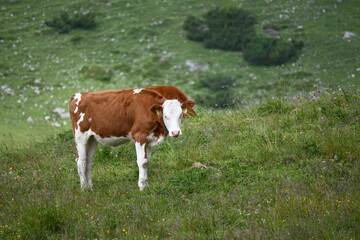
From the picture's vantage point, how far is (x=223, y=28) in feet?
108

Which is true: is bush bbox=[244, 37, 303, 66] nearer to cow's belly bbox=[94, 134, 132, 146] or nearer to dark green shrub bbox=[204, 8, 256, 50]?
dark green shrub bbox=[204, 8, 256, 50]

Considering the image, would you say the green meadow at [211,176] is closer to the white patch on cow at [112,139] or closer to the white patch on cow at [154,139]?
the white patch on cow at [154,139]

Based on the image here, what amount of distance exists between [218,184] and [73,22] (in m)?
27.3

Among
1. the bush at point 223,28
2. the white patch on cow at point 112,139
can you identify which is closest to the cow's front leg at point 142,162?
the white patch on cow at point 112,139

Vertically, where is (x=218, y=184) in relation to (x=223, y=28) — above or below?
above

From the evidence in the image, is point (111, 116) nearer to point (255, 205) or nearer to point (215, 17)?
point (255, 205)

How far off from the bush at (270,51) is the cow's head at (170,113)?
19581 mm

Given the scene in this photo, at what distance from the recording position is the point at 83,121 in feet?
38.4

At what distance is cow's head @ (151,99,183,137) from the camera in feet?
34.9

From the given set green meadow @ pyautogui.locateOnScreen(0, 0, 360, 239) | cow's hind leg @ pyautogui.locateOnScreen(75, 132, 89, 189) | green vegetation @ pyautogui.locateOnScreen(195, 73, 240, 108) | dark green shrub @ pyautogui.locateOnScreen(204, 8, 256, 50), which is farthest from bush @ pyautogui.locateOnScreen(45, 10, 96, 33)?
cow's hind leg @ pyautogui.locateOnScreen(75, 132, 89, 189)

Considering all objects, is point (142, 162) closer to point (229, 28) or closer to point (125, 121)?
point (125, 121)

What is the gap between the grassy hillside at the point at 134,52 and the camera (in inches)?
1079

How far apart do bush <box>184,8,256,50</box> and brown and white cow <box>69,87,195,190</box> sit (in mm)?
21062

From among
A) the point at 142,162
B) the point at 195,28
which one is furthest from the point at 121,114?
the point at 195,28
